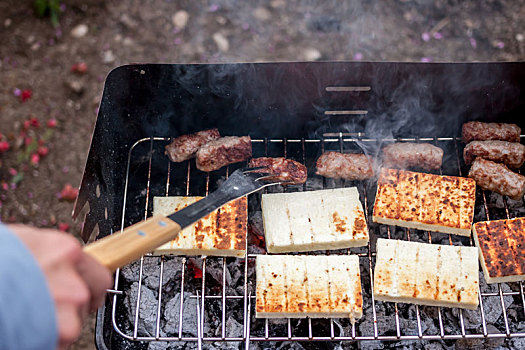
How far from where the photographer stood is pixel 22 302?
1109 mm

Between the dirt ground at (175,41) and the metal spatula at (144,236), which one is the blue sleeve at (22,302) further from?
the dirt ground at (175,41)

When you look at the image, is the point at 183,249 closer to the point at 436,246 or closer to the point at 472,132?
the point at 436,246

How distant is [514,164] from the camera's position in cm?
405

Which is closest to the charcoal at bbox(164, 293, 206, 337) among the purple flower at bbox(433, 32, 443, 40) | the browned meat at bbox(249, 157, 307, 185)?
the browned meat at bbox(249, 157, 307, 185)

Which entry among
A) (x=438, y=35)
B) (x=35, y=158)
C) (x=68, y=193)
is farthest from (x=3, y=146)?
(x=438, y=35)

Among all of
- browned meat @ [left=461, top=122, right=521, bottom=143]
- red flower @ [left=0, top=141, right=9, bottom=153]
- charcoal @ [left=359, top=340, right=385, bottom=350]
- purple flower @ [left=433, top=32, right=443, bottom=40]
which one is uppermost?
purple flower @ [left=433, top=32, right=443, bottom=40]

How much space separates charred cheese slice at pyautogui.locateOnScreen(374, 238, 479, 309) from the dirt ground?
3.45 m

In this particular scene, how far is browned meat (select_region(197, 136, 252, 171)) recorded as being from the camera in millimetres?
3998

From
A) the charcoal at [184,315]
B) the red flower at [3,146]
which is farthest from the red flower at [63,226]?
the charcoal at [184,315]

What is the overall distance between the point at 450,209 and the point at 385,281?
2.67 feet

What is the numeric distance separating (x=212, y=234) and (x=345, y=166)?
48.7 inches

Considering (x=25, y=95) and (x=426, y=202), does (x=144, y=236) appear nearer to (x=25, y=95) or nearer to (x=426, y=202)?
(x=426, y=202)

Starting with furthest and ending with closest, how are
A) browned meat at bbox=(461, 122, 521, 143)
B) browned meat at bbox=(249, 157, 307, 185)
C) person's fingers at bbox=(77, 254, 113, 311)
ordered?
browned meat at bbox=(461, 122, 521, 143), browned meat at bbox=(249, 157, 307, 185), person's fingers at bbox=(77, 254, 113, 311)

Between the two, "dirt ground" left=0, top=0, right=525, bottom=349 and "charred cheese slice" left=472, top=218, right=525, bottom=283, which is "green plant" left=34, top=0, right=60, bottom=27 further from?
"charred cheese slice" left=472, top=218, right=525, bottom=283
